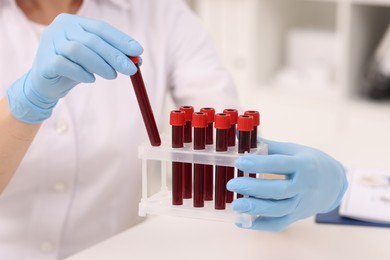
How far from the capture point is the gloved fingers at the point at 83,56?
1015mm

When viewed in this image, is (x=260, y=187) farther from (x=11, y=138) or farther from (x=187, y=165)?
(x=11, y=138)

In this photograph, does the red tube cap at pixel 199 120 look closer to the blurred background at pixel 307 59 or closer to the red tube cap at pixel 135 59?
the red tube cap at pixel 135 59

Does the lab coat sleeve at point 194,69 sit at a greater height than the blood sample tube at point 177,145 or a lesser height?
greater

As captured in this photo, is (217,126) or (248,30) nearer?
(217,126)

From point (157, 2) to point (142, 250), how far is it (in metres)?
0.57

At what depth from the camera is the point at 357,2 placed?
2.46 meters

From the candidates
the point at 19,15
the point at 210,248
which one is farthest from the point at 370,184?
the point at 19,15

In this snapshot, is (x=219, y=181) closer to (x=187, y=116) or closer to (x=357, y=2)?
(x=187, y=116)

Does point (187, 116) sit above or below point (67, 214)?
above

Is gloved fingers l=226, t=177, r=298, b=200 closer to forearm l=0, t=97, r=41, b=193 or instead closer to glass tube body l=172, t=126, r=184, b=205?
glass tube body l=172, t=126, r=184, b=205

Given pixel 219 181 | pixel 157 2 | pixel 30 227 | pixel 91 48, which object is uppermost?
pixel 157 2

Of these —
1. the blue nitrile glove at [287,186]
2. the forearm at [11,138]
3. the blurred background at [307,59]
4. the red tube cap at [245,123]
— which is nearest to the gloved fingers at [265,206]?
the blue nitrile glove at [287,186]

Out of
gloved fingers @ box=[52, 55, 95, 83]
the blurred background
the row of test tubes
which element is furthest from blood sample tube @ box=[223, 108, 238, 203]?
the blurred background

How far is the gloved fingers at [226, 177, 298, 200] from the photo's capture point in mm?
967
